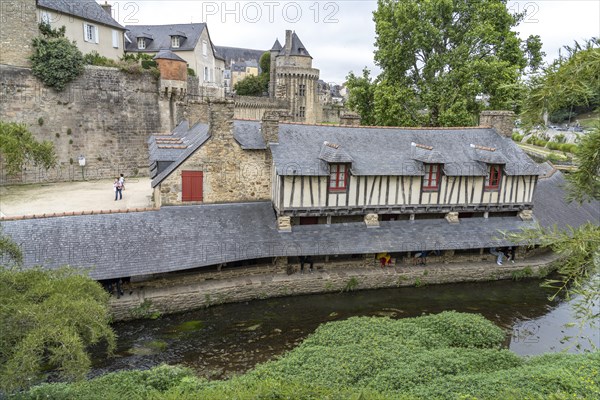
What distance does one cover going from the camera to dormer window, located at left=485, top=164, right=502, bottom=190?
15.5 metres

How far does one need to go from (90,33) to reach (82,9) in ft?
4.46

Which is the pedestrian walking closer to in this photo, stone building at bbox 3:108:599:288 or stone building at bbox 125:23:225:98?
stone building at bbox 3:108:599:288

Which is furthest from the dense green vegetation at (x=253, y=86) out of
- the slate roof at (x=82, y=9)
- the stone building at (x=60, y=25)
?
the slate roof at (x=82, y=9)

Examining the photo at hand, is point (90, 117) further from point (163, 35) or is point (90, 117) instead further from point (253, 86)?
point (253, 86)

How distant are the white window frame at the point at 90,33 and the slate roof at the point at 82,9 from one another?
442 mm

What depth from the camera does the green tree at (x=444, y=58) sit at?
66.1ft

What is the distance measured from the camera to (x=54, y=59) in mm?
22156

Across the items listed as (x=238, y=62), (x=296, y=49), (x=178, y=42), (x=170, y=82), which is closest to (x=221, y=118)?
(x=170, y=82)

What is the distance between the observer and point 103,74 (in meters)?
24.6

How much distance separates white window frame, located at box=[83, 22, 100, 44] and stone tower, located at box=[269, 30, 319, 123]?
1691cm

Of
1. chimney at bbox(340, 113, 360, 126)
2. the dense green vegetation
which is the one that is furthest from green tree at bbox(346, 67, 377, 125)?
the dense green vegetation

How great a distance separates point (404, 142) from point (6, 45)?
19843mm

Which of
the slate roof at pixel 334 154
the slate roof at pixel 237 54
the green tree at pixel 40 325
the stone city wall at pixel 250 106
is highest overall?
the slate roof at pixel 237 54

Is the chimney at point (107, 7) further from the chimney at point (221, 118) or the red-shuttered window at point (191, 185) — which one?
the red-shuttered window at point (191, 185)
